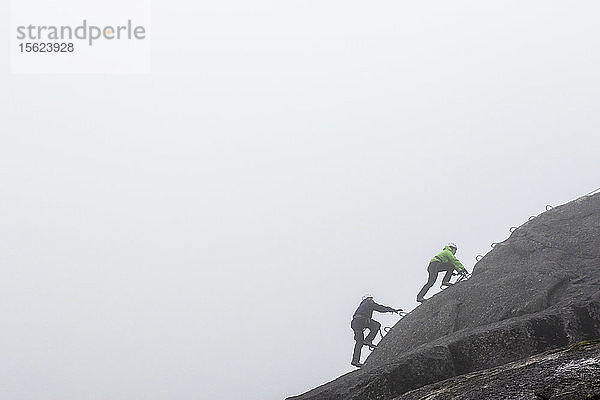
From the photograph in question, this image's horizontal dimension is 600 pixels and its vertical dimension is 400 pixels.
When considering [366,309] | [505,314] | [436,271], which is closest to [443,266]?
[436,271]

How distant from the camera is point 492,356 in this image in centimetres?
1210

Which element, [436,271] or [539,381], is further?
[436,271]

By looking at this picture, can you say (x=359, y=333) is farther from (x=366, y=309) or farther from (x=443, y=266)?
(x=443, y=266)

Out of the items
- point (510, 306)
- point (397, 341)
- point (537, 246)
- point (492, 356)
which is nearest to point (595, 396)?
point (492, 356)

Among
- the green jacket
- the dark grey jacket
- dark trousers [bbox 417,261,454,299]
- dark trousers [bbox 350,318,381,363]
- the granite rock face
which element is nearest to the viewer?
the granite rock face

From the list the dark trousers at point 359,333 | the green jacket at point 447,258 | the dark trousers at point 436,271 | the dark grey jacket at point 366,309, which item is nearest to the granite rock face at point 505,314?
the green jacket at point 447,258

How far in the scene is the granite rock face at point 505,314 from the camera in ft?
38.7

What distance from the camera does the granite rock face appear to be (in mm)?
11805

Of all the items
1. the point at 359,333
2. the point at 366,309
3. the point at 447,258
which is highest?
the point at 447,258

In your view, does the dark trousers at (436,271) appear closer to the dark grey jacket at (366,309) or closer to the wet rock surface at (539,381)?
the dark grey jacket at (366,309)

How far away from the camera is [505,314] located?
15648 millimetres

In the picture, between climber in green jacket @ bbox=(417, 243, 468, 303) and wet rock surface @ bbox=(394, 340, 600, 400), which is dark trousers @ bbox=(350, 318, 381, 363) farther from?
wet rock surface @ bbox=(394, 340, 600, 400)

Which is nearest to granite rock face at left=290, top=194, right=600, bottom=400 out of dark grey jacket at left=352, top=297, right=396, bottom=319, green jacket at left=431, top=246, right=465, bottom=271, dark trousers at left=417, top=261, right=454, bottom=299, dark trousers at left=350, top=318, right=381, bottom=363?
green jacket at left=431, top=246, right=465, bottom=271

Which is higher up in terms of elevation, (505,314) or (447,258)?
(447,258)
